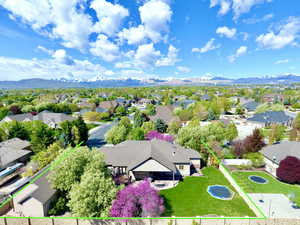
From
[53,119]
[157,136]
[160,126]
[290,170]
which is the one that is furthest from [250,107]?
[53,119]

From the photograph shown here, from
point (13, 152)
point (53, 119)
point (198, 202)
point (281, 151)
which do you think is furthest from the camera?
point (53, 119)

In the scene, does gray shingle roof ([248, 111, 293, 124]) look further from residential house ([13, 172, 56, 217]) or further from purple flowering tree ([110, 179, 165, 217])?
residential house ([13, 172, 56, 217])

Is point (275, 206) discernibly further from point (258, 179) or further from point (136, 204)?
point (136, 204)

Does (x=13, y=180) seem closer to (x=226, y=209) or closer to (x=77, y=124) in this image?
(x=77, y=124)

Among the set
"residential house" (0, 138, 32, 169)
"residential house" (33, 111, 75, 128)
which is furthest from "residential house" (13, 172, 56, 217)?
"residential house" (33, 111, 75, 128)

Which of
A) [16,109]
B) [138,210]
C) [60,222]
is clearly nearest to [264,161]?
[138,210]

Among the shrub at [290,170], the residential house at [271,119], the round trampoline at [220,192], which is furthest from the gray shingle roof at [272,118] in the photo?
the round trampoline at [220,192]

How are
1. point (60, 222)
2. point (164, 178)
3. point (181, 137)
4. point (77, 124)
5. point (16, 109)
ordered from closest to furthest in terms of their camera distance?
point (60, 222) < point (164, 178) < point (181, 137) < point (77, 124) < point (16, 109)
